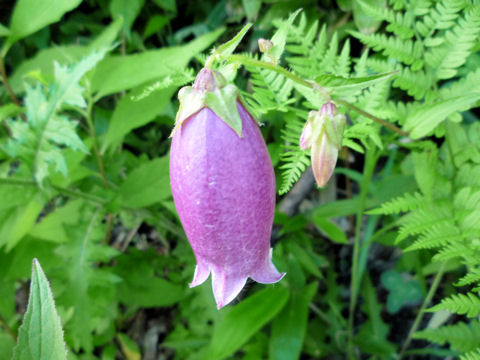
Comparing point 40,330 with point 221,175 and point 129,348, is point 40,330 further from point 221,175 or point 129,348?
point 129,348

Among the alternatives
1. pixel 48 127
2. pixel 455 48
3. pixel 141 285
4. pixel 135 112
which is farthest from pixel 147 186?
pixel 455 48

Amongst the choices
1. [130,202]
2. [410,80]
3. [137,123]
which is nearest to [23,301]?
[130,202]

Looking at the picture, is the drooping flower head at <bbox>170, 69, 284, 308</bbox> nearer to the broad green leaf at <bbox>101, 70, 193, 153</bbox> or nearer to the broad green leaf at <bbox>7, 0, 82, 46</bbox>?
the broad green leaf at <bbox>101, 70, 193, 153</bbox>

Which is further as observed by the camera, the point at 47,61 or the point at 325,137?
the point at 47,61

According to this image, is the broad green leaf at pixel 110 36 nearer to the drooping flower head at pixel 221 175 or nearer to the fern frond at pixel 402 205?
the drooping flower head at pixel 221 175

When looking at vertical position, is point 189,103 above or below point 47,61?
above

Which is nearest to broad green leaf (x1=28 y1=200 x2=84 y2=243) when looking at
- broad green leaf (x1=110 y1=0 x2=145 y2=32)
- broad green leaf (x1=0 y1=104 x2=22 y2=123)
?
broad green leaf (x1=0 y1=104 x2=22 y2=123)

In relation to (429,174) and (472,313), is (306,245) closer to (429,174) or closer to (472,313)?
(429,174)
